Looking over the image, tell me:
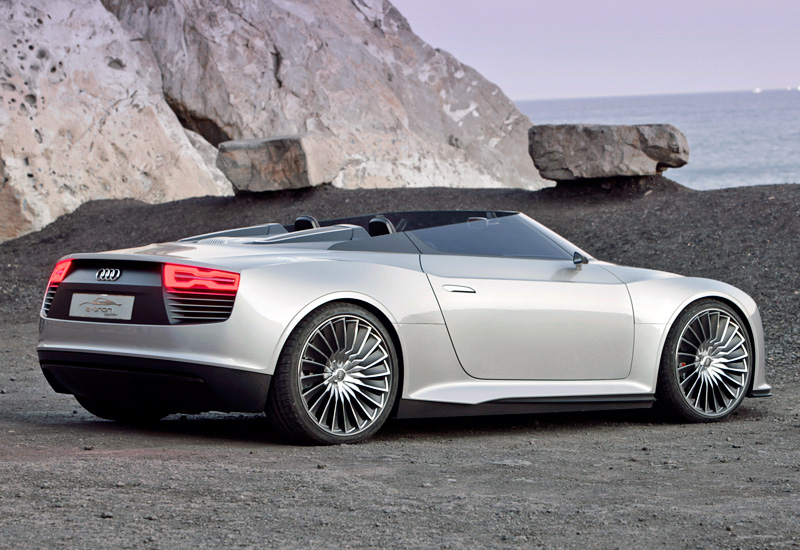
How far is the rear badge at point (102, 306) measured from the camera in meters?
5.19

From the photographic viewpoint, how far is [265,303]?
5.04 meters

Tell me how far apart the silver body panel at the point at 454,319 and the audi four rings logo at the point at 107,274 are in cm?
8

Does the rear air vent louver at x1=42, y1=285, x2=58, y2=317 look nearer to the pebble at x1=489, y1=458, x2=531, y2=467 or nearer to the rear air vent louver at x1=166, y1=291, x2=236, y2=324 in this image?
the rear air vent louver at x1=166, y1=291, x2=236, y2=324

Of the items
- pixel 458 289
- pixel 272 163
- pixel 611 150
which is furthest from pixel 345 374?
pixel 272 163

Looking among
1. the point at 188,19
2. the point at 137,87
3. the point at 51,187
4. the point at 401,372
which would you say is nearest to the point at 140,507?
the point at 401,372

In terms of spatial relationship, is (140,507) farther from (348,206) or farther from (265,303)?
(348,206)

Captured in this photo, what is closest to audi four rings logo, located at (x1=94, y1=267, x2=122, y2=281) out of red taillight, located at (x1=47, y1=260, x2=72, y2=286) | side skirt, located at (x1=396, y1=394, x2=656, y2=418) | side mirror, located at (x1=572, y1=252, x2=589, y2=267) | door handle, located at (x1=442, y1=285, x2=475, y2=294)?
red taillight, located at (x1=47, y1=260, x2=72, y2=286)

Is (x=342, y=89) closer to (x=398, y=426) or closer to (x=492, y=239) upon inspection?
(x=492, y=239)

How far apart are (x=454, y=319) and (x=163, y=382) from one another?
1.52m

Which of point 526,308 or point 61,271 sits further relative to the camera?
point 526,308

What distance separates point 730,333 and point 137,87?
56.3ft

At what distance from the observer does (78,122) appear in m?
19.9

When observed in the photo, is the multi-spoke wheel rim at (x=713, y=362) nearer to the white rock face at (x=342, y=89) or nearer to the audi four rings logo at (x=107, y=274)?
the audi four rings logo at (x=107, y=274)

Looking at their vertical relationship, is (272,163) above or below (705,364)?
above
